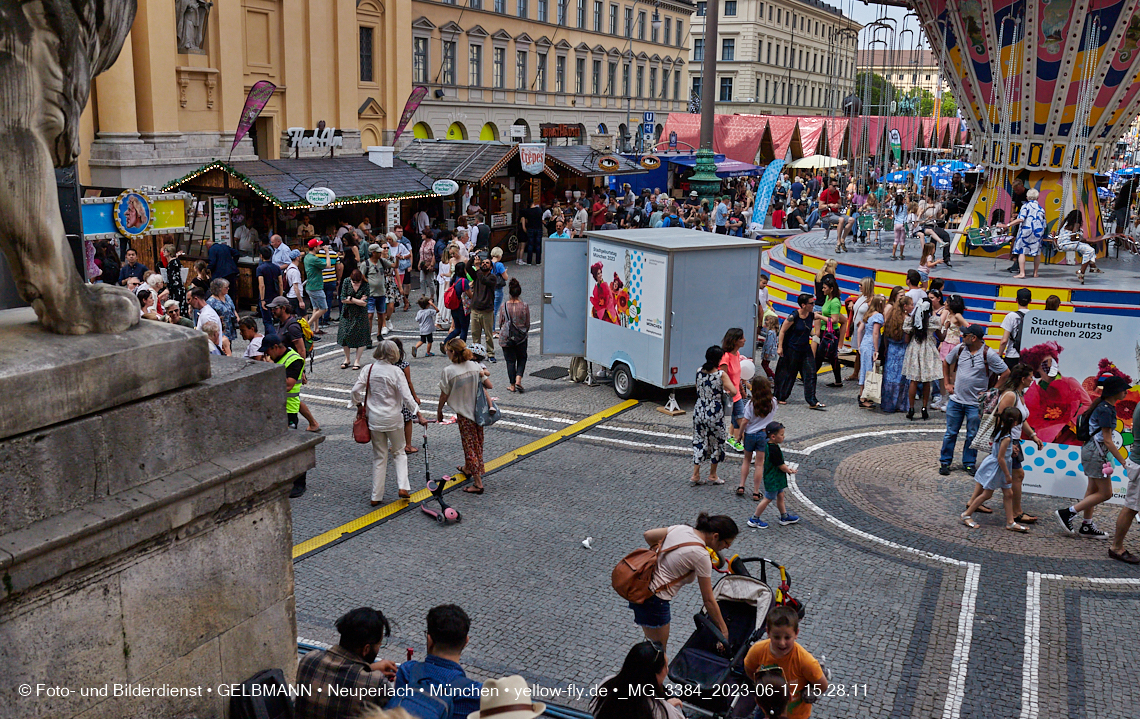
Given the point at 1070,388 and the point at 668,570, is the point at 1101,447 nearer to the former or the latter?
the point at 1070,388

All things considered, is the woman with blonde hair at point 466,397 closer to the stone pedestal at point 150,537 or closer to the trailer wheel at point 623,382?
the trailer wheel at point 623,382

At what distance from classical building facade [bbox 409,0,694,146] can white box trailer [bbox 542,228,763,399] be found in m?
22.9

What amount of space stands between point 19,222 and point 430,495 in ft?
22.1

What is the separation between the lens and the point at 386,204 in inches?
1002

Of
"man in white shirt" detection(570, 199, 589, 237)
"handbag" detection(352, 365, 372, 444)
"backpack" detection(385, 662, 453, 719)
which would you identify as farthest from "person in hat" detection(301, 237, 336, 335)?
"backpack" detection(385, 662, 453, 719)

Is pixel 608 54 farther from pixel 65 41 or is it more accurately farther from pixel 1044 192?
pixel 65 41

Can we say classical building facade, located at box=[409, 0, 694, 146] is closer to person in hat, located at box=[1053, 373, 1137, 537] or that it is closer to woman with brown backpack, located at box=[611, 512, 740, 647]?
person in hat, located at box=[1053, 373, 1137, 537]

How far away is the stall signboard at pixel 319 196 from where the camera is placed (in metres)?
21.4

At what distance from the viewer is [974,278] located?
57.9 feet

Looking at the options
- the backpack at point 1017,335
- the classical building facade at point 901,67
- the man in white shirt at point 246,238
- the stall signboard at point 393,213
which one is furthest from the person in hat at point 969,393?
the stall signboard at point 393,213

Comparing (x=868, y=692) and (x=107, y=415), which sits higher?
(x=107, y=415)

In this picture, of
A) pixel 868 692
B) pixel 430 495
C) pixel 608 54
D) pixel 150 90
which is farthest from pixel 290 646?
pixel 608 54

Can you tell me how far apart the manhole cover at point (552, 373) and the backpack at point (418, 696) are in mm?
11023

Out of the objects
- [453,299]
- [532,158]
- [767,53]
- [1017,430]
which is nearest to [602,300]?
[453,299]
